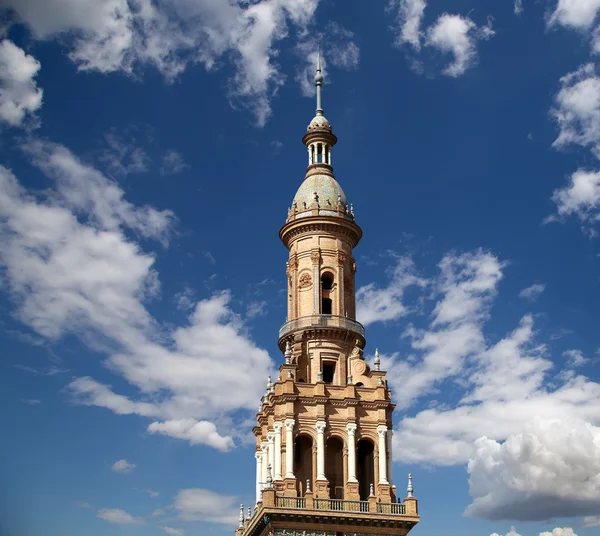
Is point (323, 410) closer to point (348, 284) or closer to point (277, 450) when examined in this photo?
point (277, 450)

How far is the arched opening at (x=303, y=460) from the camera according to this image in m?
66.3

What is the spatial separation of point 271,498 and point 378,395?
11.1m

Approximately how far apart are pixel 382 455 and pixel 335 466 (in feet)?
11.9

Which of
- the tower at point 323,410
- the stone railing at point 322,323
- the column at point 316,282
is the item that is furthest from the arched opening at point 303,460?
the column at point 316,282

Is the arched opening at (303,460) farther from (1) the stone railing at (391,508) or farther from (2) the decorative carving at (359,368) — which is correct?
(2) the decorative carving at (359,368)

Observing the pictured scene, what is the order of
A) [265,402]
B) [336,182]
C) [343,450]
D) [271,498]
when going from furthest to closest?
[336,182], [265,402], [343,450], [271,498]

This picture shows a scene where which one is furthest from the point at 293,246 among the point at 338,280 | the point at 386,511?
the point at 386,511

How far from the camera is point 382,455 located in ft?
214

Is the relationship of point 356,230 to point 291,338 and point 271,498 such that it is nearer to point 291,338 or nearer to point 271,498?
point 291,338

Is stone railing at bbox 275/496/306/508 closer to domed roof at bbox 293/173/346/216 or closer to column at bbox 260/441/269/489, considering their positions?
column at bbox 260/441/269/489

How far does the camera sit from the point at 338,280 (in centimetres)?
7131

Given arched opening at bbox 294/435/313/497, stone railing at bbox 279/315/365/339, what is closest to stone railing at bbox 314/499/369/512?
arched opening at bbox 294/435/313/497

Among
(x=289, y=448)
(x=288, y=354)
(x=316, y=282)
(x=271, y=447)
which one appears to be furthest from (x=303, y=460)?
(x=316, y=282)

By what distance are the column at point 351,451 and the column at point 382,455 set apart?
1857 mm
